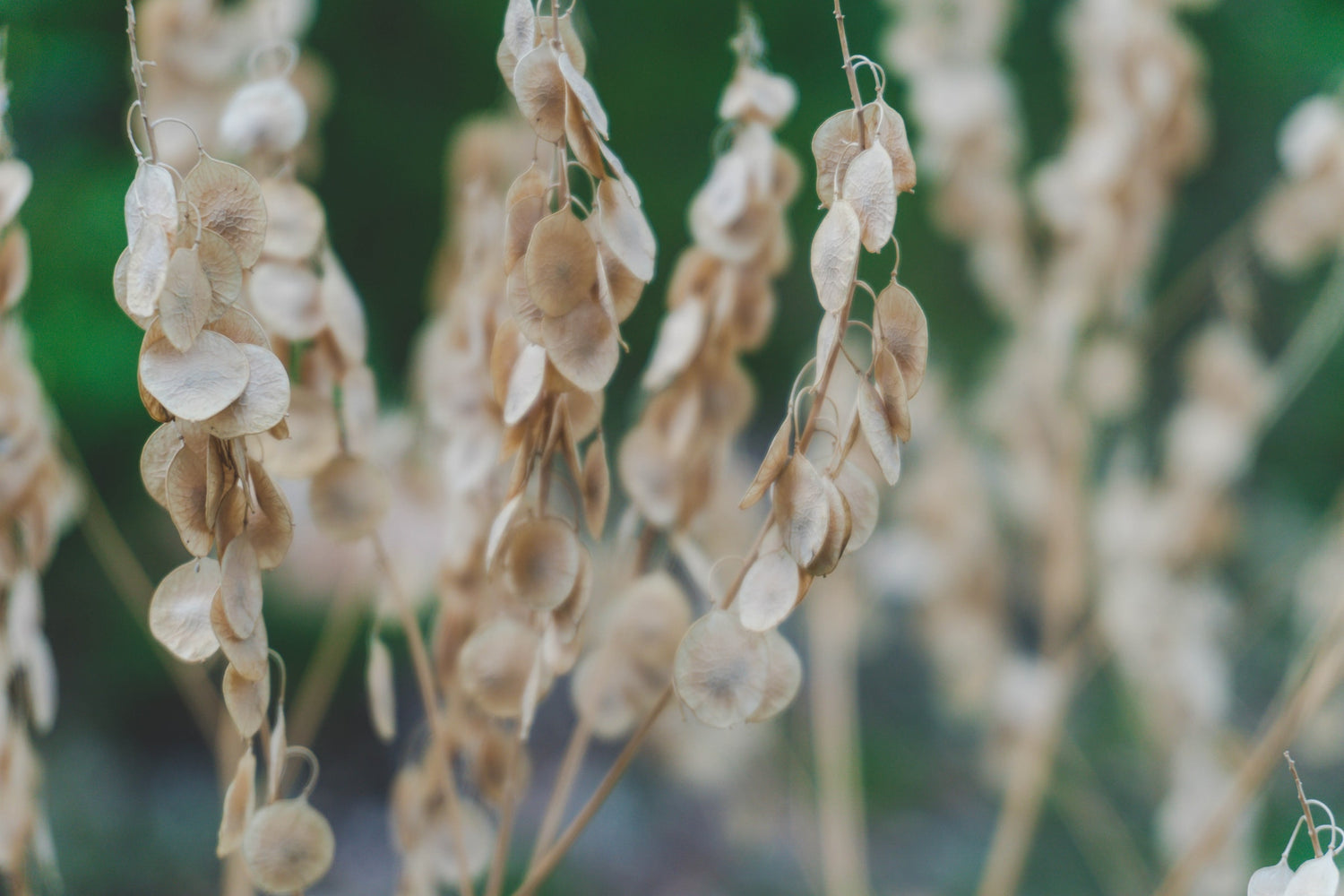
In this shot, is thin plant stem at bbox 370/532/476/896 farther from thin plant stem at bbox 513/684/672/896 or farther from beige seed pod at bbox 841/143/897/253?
beige seed pod at bbox 841/143/897/253

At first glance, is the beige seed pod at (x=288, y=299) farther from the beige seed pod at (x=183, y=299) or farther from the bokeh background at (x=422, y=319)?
the bokeh background at (x=422, y=319)

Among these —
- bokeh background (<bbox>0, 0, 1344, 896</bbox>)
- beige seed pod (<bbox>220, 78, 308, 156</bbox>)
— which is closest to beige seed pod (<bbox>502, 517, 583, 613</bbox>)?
beige seed pod (<bbox>220, 78, 308, 156</bbox>)

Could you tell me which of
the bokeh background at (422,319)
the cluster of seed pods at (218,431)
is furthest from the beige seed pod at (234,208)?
the bokeh background at (422,319)

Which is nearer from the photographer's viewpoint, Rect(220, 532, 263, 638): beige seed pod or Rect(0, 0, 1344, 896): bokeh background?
Rect(220, 532, 263, 638): beige seed pod

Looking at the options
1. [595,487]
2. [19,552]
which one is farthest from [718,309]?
[19,552]

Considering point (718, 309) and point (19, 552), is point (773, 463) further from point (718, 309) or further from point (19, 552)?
point (19, 552)

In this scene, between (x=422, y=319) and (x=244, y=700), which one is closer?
(x=244, y=700)
